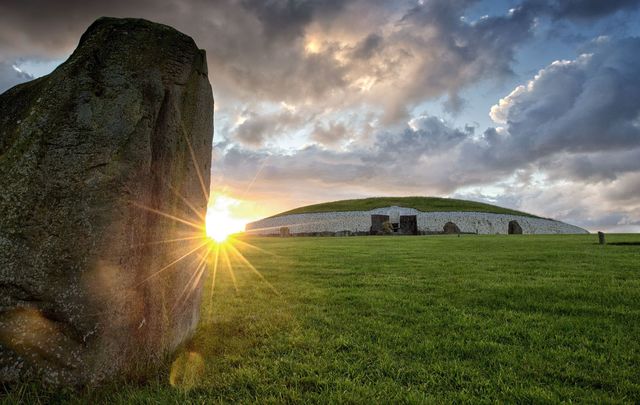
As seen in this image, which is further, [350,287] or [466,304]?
[350,287]

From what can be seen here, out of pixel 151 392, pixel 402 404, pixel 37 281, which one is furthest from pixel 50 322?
pixel 402 404

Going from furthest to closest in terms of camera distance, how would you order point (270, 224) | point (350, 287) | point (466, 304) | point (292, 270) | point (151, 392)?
point (270, 224) < point (292, 270) < point (350, 287) < point (466, 304) < point (151, 392)

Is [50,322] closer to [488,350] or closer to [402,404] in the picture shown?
[402,404]

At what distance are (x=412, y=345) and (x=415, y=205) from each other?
6164 centimetres

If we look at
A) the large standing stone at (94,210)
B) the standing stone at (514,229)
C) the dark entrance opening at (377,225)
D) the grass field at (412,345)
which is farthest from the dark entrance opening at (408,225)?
the large standing stone at (94,210)

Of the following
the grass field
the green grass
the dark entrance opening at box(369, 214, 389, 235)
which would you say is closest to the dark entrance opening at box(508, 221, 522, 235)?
the dark entrance opening at box(369, 214, 389, 235)

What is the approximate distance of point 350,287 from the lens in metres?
9.25

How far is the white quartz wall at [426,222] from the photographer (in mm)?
50062

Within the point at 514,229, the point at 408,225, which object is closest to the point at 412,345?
the point at 408,225

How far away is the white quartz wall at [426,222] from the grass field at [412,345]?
39.8 m

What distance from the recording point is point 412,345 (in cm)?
501

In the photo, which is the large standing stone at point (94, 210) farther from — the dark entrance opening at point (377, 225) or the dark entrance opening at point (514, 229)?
the dark entrance opening at point (514, 229)

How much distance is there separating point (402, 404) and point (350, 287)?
576 centimetres

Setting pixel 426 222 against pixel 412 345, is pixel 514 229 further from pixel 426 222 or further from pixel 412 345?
pixel 412 345
